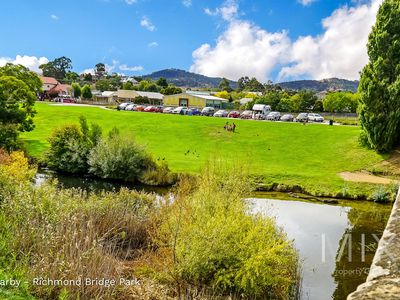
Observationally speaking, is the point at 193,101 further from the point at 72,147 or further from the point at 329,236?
the point at 329,236

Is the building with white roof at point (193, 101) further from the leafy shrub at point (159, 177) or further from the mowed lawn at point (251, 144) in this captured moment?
the leafy shrub at point (159, 177)

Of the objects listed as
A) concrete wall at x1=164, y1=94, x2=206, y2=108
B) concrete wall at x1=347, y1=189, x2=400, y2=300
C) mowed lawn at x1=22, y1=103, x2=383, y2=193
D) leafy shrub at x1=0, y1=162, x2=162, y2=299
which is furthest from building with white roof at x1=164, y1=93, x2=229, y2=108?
concrete wall at x1=347, y1=189, x2=400, y2=300

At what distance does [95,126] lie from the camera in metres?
32.0

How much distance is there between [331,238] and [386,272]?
16759mm

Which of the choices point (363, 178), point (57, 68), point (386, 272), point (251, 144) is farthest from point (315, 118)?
point (57, 68)

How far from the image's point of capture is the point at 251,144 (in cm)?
4194

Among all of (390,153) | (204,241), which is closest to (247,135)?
(390,153)

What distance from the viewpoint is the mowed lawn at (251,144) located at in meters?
31.9

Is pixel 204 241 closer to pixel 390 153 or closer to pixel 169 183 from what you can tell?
pixel 169 183

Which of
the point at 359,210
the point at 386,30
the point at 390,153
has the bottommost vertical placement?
the point at 359,210

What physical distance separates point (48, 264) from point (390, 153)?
33.8 metres

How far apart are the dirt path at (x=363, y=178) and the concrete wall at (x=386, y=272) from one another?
28.6 metres

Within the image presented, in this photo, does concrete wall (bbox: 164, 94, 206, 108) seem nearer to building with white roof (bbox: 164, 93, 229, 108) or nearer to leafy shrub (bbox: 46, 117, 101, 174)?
building with white roof (bbox: 164, 93, 229, 108)

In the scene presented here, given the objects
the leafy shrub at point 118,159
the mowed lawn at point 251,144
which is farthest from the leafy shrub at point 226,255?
the leafy shrub at point 118,159
